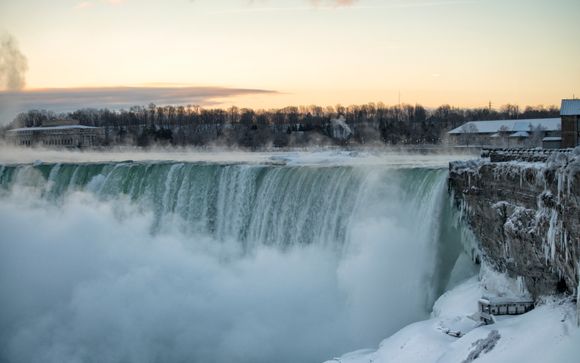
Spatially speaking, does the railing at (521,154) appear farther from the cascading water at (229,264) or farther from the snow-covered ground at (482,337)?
the snow-covered ground at (482,337)

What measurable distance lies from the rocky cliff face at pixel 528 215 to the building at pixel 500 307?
0.39 m

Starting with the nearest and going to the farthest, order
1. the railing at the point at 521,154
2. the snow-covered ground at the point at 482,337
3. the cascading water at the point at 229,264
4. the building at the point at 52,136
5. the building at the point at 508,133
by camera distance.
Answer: the snow-covered ground at the point at 482,337 < the railing at the point at 521,154 < the cascading water at the point at 229,264 < the building at the point at 508,133 < the building at the point at 52,136

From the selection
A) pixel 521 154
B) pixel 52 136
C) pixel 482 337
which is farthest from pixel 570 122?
pixel 52 136

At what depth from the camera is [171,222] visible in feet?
104

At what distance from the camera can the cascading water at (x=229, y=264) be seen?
72.7 ft

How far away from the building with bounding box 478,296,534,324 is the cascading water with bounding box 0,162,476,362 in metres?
4.78

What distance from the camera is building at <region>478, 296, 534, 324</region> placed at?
16469 mm

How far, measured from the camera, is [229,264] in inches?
1092

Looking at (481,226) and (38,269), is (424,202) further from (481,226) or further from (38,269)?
(38,269)

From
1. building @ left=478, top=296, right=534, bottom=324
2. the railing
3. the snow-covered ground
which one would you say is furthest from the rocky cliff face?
the snow-covered ground

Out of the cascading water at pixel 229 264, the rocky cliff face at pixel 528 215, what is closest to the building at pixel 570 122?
the cascading water at pixel 229 264

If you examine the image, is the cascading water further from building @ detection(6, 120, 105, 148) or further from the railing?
building @ detection(6, 120, 105, 148)

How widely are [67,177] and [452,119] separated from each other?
2684 inches

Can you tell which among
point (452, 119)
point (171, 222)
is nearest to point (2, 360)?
point (171, 222)
